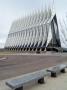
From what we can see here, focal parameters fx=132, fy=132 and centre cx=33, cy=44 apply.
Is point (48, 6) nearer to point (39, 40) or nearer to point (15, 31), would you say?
point (39, 40)

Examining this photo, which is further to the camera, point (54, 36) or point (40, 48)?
point (54, 36)

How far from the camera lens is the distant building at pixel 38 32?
52.8 meters

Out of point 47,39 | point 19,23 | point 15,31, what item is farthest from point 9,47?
point 47,39

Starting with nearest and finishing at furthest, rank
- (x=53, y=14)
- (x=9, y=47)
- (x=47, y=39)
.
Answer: (x=47, y=39), (x=53, y=14), (x=9, y=47)

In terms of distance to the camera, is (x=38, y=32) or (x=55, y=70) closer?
(x=55, y=70)

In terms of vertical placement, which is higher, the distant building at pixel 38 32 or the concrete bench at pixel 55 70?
the distant building at pixel 38 32

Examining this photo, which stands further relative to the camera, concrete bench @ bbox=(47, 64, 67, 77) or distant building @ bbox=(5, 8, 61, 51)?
distant building @ bbox=(5, 8, 61, 51)

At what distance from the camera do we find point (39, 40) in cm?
5444

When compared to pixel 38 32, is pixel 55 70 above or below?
below

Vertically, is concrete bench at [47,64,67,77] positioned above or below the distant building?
below

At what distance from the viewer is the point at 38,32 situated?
56781 millimetres

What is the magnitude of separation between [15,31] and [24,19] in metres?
9.12

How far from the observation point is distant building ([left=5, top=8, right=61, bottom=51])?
2080 inches

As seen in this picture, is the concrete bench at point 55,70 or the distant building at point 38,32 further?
the distant building at point 38,32
